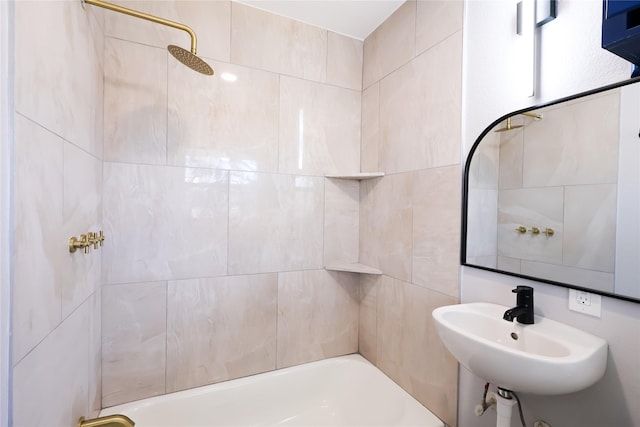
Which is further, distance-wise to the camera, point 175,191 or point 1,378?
point 175,191

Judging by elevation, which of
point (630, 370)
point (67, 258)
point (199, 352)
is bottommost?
point (199, 352)

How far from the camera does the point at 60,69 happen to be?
91 centimetres

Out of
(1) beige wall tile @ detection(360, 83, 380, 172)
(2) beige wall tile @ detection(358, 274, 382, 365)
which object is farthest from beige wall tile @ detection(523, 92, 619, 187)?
(2) beige wall tile @ detection(358, 274, 382, 365)

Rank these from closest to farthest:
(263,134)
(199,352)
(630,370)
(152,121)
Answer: (630,370) → (152,121) → (199,352) → (263,134)

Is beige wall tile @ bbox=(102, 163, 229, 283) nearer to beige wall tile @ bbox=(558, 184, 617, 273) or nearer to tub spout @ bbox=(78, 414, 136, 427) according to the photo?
tub spout @ bbox=(78, 414, 136, 427)

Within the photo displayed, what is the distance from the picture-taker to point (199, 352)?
166 centimetres

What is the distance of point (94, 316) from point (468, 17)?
216 centimetres

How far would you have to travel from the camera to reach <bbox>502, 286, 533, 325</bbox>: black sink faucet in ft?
3.34

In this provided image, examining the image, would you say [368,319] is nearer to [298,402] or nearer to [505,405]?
[298,402]

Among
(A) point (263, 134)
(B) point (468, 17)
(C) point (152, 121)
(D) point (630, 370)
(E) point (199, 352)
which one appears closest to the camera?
(D) point (630, 370)

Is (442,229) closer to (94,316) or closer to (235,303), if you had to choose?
(235,303)

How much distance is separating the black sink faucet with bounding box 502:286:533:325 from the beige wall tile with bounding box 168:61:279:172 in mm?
1381

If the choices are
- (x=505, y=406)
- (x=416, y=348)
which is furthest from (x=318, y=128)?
(x=505, y=406)

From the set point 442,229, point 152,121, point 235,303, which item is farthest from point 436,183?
point 152,121
